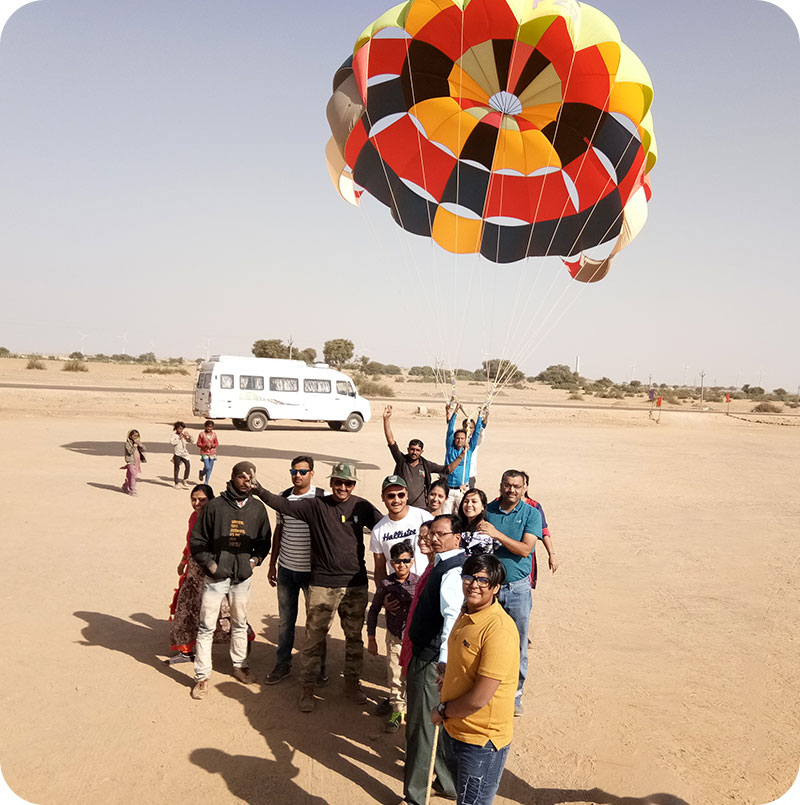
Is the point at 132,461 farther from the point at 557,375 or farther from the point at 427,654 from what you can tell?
the point at 557,375

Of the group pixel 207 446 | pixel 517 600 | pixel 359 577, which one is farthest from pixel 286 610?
pixel 207 446

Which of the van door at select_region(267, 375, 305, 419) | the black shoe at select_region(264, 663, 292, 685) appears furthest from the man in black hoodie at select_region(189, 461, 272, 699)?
the van door at select_region(267, 375, 305, 419)

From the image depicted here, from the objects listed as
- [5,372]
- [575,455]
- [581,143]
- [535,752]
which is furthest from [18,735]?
[5,372]

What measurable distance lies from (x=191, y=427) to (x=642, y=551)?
17.9 metres

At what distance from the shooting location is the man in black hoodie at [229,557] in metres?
4.83

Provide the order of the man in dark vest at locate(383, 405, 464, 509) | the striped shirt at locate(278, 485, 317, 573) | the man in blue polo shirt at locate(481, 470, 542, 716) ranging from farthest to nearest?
the man in dark vest at locate(383, 405, 464, 509) → the striped shirt at locate(278, 485, 317, 573) → the man in blue polo shirt at locate(481, 470, 542, 716)

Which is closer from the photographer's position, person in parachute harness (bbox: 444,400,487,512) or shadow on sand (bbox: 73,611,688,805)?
shadow on sand (bbox: 73,611,688,805)

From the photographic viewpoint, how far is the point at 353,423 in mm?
24031

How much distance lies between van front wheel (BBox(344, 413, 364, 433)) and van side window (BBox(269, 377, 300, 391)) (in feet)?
7.60

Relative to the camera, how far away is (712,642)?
6.27 m

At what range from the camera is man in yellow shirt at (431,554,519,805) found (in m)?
2.70

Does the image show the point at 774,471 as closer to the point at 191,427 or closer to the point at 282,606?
the point at 282,606

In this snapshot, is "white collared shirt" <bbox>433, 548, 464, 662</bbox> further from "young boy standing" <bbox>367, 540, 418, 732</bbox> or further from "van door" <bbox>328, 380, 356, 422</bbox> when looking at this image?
"van door" <bbox>328, 380, 356, 422</bbox>

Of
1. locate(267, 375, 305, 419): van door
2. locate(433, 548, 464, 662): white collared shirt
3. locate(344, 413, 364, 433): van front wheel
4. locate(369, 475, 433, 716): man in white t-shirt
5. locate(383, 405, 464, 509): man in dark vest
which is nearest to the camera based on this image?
locate(433, 548, 464, 662): white collared shirt
